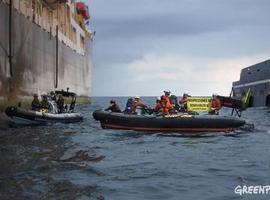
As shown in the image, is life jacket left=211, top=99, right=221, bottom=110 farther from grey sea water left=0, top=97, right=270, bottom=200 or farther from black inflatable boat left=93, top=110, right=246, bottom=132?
grey sea water left=0, top=97, right=270, bottom=200

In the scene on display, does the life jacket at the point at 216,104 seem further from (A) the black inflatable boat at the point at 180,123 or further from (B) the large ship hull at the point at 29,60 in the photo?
(B) the large ship hull at the point at 29,60

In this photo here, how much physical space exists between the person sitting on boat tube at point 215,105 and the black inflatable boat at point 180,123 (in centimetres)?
144

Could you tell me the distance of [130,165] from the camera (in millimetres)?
13680

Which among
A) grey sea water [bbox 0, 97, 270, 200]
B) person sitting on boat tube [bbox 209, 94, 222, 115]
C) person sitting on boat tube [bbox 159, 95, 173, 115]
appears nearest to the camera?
grey sea water [bbox 0, 97, 270, 200]

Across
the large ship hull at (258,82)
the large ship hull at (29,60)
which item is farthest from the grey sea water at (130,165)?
the large ship hull at (258,82)

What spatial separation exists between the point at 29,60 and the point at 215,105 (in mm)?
13217

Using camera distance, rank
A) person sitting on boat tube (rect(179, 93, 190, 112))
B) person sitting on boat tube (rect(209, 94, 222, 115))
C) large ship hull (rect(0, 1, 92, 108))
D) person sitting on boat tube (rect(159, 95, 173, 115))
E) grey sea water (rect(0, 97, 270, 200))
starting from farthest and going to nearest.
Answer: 1. large ship hull (rect(0, 1, 92, 108))
2. person sitting on boat tube (rect(179, 93, 190, 112))
3. person sitting on boat tube (rect(209, 94, 222, 115))
4. person sitting on boat tube (rect(159, 95, 173, 115))
5. grey sea water (rect(0, 97, 270, 200))

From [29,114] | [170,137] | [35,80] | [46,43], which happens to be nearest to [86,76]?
[46,43]

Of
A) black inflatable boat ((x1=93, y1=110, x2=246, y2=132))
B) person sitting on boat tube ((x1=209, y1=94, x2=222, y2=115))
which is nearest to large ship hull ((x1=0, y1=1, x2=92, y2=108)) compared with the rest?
black inflatable boat ((x1=93, y1=110, x2=246, y2=132))

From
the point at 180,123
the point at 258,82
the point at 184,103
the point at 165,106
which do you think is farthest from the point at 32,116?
the point at 258,82

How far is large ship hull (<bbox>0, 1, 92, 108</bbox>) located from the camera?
2608 cm

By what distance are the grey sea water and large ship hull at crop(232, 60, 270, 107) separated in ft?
107

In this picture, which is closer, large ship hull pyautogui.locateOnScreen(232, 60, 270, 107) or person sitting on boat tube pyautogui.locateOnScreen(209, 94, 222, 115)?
person sitting on boat tube pyautogui.locateOnScreen(209, 94, 222, 115)

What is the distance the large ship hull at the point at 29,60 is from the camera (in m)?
26.1
